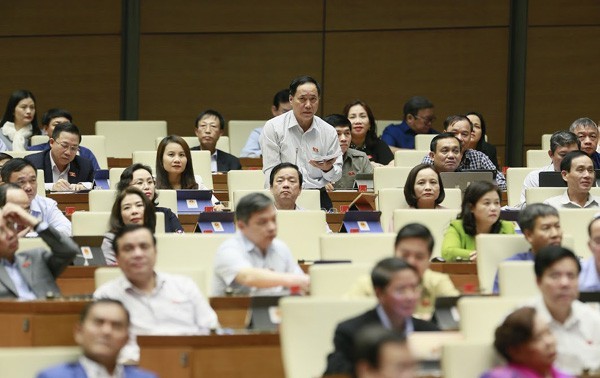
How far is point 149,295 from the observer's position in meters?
4.84

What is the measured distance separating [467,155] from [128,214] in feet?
Answer: 11.3

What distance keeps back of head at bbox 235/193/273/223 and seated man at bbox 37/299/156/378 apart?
134 centimetres

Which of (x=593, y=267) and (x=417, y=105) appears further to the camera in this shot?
(x=417, y=105)

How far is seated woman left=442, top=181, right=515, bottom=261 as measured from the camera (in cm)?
620

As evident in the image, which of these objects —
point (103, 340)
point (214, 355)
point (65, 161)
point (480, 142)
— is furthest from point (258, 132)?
point (103, 340)

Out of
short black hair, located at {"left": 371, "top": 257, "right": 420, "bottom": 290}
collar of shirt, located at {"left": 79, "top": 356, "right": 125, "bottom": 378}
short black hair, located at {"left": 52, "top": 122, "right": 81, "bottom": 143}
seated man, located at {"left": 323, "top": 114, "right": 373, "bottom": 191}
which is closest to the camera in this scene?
collar of shirt, located at {"left": 79, "top": 356, "right": 125, "bottom": 378}

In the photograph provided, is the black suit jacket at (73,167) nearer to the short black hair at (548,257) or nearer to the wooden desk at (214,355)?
the wooden desk at (214,355)

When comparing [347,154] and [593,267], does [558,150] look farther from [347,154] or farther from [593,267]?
[593,267]

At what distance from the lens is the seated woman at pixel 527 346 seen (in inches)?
154

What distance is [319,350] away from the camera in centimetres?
446

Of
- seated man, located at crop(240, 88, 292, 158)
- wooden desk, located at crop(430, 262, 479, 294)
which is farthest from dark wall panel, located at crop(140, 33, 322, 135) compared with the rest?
wooden desk, located at crop(430, 262, 479, 294)

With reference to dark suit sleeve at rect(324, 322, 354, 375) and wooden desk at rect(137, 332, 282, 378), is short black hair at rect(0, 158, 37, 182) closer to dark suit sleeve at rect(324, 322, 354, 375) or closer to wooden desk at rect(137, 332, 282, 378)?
wooden desk at rect(137, 332, 282, 378)

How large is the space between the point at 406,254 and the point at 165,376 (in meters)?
1.05

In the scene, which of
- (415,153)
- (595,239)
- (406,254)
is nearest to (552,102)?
(415,153)
